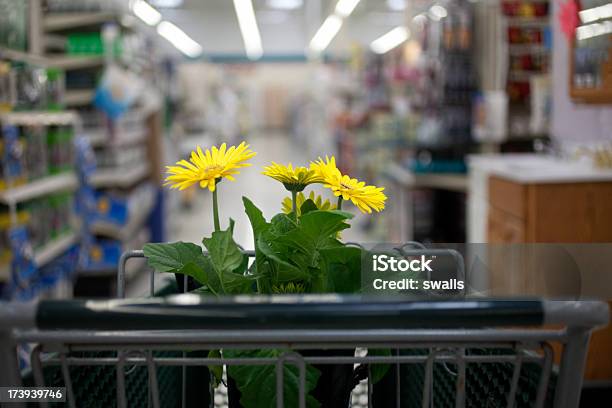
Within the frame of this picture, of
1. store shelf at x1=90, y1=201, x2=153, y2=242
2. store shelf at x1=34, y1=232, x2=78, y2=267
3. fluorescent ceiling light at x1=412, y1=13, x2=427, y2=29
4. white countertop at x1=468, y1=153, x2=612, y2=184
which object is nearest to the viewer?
white countertop at x1=468, y1=153, x2=612, y2=184

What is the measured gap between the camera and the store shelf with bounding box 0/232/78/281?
339 cm

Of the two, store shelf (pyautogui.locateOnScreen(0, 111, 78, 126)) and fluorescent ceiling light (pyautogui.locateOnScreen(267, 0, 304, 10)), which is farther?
fluorescent ceiling light (pyautogui.locateOnScreen(267, 0, 304, 10))

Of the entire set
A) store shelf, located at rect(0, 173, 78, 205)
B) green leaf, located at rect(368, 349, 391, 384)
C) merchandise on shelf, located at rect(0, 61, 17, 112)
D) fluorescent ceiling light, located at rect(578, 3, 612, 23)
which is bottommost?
green leaf, located at rect(368, 349, 391, 384)

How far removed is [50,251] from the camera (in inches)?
163

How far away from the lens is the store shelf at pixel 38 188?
11.1 ft

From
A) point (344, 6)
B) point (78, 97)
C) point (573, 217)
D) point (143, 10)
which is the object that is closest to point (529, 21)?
point (573, 217)

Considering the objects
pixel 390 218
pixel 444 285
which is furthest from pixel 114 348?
pixel 390 218

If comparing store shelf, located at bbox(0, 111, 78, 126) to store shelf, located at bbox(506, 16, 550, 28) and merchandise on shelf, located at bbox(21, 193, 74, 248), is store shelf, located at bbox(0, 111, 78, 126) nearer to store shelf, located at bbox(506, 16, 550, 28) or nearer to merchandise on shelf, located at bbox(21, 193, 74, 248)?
merchandise on shelf, located at bbox(21, 193, 74, 248)

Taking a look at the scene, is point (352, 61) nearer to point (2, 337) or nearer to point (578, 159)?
point (578, 159)

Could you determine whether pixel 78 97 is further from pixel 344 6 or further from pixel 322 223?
pixel 344 6

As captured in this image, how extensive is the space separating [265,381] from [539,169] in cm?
339

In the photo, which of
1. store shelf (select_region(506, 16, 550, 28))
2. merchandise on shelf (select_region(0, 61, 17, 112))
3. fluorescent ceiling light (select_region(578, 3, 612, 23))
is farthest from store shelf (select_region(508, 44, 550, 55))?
merchandise on shelf (select_region(0, 61, 17, 112))

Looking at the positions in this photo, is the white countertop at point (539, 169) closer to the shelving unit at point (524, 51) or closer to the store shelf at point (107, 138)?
the shelving unit at point (524, 51)

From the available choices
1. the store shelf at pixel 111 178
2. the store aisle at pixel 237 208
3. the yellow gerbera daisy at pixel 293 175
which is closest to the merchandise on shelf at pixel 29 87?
the store shelf at pixel 111 178
